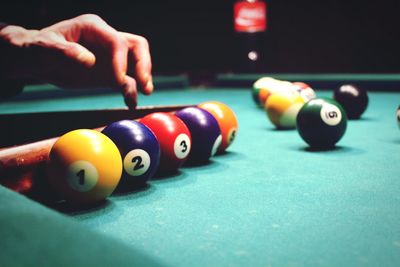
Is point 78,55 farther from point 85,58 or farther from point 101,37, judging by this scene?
point 101,37

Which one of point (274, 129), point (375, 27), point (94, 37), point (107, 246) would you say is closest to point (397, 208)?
point (107, 246)

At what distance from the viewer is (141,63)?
278cm

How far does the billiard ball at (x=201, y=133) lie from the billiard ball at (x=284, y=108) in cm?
143

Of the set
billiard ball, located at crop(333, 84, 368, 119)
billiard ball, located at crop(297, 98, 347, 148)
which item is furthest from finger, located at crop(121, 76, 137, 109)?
billiard ball, located at crop(333, 84, 368, 119)

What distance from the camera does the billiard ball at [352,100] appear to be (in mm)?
4580

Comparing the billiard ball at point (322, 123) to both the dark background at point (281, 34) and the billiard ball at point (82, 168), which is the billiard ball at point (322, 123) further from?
the dark background at point (281, 34)

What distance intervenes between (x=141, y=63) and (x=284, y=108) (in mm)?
1775

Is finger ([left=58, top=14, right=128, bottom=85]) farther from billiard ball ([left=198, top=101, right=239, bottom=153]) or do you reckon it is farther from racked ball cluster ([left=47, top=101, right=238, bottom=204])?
billiard ball ([left=198, top=101, right=239, bottom=153])

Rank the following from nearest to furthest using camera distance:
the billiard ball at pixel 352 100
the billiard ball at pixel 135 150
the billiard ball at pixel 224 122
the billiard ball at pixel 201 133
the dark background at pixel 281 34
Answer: the billiard ball at pixel 135 150, the billiard ball at pixel 201 133, the billiard ball at pixel 224 122, the billiard ball at pixel 352 100, the dark background at pixel 281 34

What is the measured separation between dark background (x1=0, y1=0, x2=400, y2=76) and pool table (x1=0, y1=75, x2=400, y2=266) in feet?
23.5

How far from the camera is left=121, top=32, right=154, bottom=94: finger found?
275 centimetres

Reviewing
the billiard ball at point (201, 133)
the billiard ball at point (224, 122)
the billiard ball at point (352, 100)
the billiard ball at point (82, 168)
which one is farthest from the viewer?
the billiard ball at point (352, 100)

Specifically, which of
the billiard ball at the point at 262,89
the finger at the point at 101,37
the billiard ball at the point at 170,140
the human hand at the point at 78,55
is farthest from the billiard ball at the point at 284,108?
the finger at the point at 101,37

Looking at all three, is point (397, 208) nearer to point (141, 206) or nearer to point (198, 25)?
point (141, 206)
